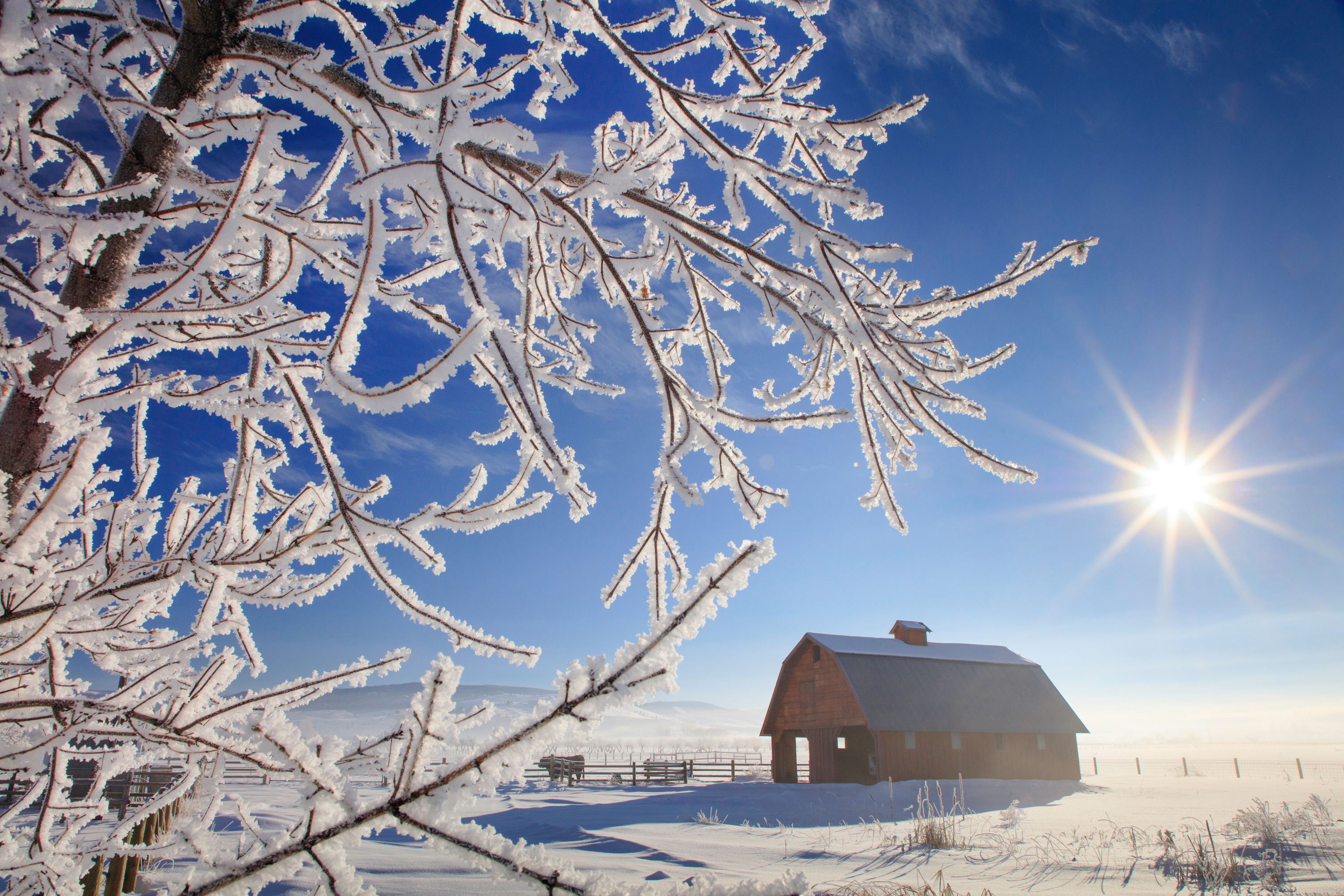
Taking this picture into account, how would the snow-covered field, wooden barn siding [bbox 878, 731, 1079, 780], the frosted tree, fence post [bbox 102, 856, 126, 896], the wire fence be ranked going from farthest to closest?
the wire fence, wooden barn siding [bbox 878, 731, 1079, 780], the snow-covered field, fence post [bbox 102, 856, 126, 896], the frosted tree

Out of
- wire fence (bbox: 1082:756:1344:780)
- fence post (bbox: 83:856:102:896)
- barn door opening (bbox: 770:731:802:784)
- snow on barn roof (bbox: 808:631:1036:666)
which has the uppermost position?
snow on barn roof (bbox: 808:631:1036:666)

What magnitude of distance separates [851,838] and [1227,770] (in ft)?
187

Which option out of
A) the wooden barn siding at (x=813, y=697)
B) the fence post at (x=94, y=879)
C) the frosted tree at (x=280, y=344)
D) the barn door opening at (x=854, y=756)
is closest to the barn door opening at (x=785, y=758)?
the wooden barn siding at (x=813, y=697)

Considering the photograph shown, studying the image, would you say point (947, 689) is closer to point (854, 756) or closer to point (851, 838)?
point (854, 756)

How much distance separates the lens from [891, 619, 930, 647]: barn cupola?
83.8 ft

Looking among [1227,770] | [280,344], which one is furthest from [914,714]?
[1227,770]

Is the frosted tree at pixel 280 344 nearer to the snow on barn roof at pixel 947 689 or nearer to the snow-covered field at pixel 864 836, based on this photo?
the snow-covered field at pixel 864 836

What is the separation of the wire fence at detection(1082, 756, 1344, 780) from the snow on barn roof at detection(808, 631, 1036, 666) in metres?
11.9

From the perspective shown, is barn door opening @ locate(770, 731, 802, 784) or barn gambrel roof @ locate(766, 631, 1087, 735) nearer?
barn gambrel roof @ locate(766, 631, 1087, 735)

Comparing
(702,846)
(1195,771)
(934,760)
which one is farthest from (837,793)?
(1195,771)

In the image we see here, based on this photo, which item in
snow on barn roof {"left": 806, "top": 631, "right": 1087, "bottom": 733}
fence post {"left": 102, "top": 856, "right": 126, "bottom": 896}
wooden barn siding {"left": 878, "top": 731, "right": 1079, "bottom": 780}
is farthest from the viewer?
snow on barn roof {"left": 806, "top": 631, "right": 1087, "bottom": 733}

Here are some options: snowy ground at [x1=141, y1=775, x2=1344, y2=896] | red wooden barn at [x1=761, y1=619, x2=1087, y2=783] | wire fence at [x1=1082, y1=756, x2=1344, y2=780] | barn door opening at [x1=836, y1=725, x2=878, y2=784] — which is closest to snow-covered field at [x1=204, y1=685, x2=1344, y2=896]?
snowy ground at [x1=141, y1=775, x2=1344, y2=896]

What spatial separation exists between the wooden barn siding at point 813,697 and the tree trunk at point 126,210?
21807mm

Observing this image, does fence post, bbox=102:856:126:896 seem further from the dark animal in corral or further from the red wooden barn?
the dark animal in corral
